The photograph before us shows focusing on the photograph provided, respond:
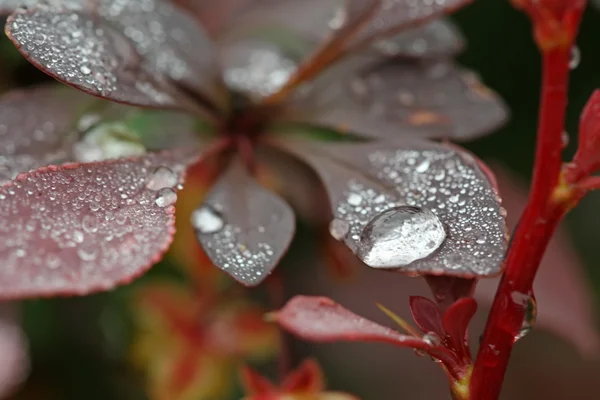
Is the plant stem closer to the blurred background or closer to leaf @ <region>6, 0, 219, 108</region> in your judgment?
leaf @ <region>6, 0, 219, 108</region>

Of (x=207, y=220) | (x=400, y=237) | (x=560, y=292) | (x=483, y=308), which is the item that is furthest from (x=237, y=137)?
(x=483, y=308)

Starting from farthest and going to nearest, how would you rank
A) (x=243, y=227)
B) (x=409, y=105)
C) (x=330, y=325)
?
(x=409, y=105), (x=243, y=227), (x=330, y=325)

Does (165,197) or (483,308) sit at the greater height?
(165,197)

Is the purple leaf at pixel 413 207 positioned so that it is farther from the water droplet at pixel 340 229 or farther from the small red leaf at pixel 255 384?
the small red leaf at pixel 255 384

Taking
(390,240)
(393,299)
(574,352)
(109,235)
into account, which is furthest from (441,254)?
(574,352)

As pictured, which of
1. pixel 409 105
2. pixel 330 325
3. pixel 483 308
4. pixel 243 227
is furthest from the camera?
pixel 483 308

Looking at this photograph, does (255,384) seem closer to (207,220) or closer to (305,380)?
(305,380)

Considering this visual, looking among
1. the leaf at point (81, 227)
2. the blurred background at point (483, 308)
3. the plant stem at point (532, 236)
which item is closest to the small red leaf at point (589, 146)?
the plant stem at point (532, 236)
